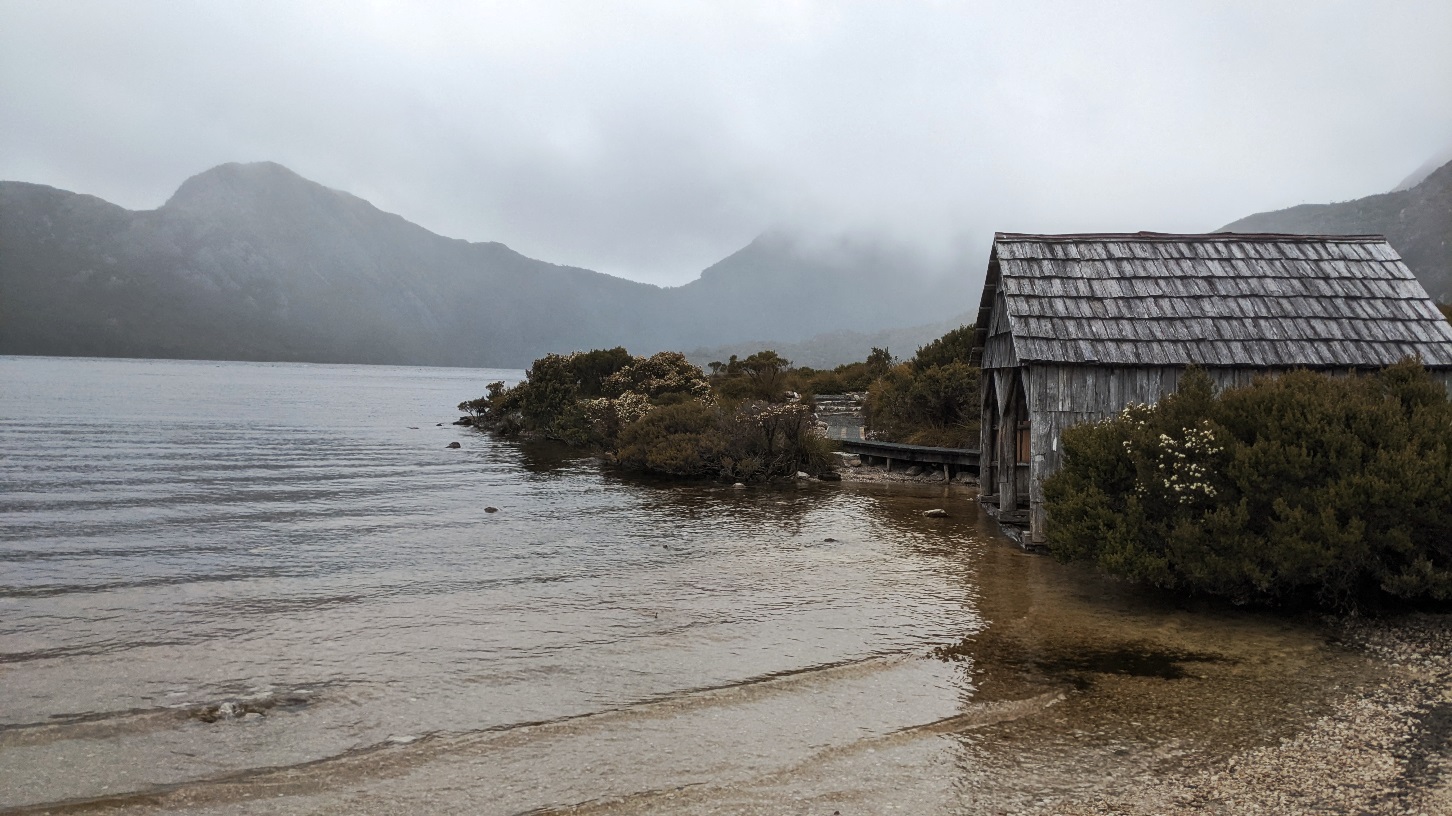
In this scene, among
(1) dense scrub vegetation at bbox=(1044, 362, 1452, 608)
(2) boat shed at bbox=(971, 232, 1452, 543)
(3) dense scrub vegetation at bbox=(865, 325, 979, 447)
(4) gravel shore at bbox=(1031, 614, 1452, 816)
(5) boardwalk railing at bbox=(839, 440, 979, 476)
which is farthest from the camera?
(3) dense scrub vegetation at bbox=(865, 325, 979, 447)

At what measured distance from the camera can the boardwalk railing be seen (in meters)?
24.2

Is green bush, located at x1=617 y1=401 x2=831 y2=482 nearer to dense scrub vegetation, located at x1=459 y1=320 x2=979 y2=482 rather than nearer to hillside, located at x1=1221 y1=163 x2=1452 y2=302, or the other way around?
dense scrub vegetation, located at x1=459 y1=320 x2=979 y2=482

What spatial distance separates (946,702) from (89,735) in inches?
287

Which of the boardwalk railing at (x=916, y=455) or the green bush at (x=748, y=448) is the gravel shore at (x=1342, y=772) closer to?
the boardwalk railing at (x=916, y=455)

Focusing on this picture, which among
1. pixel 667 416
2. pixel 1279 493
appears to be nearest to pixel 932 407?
pixel 667 416

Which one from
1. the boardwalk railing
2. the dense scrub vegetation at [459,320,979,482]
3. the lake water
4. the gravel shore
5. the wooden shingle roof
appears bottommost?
the lake water

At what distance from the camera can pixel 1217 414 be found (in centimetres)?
1134

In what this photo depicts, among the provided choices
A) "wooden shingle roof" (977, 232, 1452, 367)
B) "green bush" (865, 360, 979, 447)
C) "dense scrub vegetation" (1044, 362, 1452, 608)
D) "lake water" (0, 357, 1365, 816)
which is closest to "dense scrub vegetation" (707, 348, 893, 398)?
"green bush" (865, 360, 979, 447)

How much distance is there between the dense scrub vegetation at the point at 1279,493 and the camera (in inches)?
381

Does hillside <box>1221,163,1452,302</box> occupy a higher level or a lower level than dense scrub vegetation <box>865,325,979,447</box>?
higher

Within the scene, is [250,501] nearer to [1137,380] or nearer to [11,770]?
[11,770]

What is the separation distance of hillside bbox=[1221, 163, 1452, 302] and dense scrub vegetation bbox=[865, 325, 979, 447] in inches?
2839

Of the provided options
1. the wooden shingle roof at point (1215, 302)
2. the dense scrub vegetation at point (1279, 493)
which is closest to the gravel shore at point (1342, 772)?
the dense scrub vegetation at point (1279, 493)

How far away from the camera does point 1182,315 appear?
1478 cm
